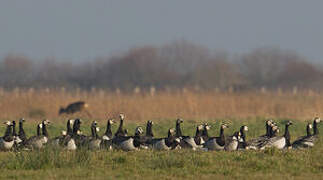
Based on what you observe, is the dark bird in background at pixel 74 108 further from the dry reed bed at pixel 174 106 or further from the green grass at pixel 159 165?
the green grass at pixel 159 165

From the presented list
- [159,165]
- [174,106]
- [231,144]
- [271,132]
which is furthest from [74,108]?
[159,165]

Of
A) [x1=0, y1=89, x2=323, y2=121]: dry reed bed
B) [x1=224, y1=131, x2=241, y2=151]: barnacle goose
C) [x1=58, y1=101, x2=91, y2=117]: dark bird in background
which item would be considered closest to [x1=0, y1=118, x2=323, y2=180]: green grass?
[x1=224, y1=131, x2=241, y2=151]: barnacle goose

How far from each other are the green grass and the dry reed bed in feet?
44.9

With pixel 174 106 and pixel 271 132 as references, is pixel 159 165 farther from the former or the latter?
pixel 174 106

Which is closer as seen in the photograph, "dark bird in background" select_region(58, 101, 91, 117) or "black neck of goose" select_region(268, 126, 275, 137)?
"black neck of goose" select_region(268, 126, 275, 137)

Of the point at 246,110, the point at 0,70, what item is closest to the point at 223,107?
the point at 246,110

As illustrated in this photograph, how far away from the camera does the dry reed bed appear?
1109 inches

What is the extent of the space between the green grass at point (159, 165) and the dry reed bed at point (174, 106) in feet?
44.9

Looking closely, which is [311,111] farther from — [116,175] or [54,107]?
[116,175]

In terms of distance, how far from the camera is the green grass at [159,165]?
1148 centimetres

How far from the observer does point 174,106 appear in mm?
28375

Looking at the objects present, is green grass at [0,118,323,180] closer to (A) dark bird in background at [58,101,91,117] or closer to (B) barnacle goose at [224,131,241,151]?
(B) barnacle goose at [224,131,241,151]

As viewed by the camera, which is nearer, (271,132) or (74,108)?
(271,132)

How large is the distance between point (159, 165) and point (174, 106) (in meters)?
16.0
